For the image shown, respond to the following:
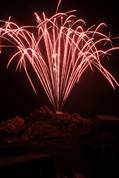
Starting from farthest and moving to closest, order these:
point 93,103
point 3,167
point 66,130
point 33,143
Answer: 1. point 93,103
2. point 66,130
3. point 33,143
4. point 3,167

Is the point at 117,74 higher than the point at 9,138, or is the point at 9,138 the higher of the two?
the point at 117,74

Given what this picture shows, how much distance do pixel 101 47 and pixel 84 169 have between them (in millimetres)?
20963

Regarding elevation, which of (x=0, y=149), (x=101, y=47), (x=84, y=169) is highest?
(x=101, y=47)

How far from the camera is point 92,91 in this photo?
34.1 m

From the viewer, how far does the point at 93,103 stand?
108 feet

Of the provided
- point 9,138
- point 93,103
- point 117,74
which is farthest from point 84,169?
point 117,74

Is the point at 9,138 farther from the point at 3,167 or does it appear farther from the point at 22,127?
the point at 3,167

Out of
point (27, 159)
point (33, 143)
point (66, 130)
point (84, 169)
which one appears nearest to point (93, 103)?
point (66, 130)

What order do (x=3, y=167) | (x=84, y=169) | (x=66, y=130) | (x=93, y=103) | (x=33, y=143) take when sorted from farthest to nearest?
1. (x=93, y=103)
2. (x=66, y=130)
3. (x=33, y=143)
4. (x=84, y=169)
5. (x=3, y=167)

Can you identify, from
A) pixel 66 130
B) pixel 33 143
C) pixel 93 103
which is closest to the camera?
pixel 33 143

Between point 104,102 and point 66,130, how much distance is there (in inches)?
441

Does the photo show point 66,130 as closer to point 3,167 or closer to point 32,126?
point 32,126

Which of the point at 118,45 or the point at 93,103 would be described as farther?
the point at 118,45

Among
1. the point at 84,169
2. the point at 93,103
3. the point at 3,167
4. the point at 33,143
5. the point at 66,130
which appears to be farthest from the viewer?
the point at 93,103
